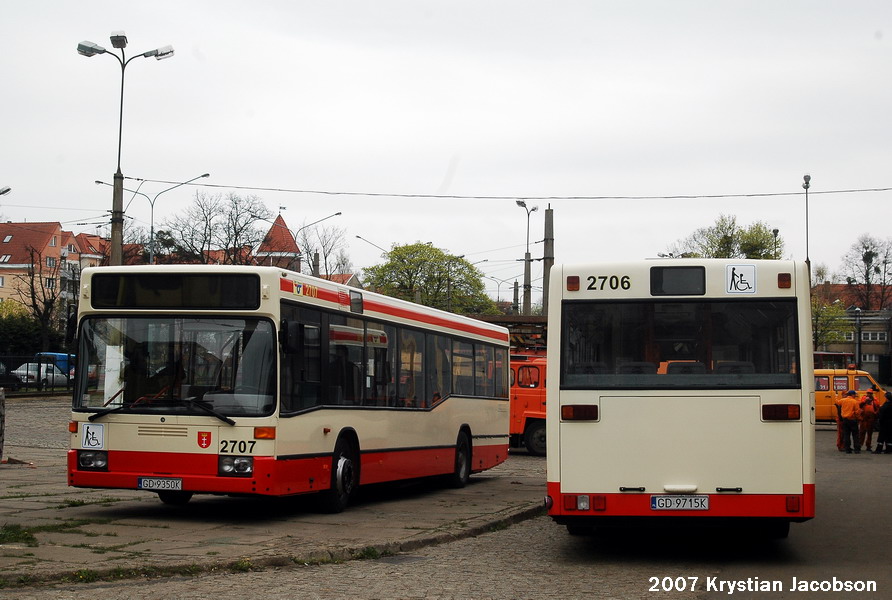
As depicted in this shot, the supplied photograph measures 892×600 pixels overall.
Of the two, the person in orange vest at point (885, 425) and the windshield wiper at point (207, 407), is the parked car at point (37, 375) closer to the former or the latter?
the person in orange vest at point (885, 425)

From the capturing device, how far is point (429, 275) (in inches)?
3784

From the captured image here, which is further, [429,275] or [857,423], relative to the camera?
[429,275]

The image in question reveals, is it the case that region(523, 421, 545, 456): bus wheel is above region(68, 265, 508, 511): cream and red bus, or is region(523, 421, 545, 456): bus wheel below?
below

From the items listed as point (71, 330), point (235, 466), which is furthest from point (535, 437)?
point (71, 330)

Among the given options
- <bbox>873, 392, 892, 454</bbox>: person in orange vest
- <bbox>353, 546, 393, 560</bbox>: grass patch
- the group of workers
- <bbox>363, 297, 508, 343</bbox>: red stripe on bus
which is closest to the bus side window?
<bbox>363, 297, 508, 343</bbox>: red stripe on bus

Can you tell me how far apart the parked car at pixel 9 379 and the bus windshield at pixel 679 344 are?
48.2 metres

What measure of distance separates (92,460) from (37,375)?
4395cm

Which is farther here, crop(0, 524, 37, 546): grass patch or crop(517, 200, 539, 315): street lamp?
crop(517, 200, 539, 315): street lamp

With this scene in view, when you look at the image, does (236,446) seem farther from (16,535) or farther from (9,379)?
(9,379)

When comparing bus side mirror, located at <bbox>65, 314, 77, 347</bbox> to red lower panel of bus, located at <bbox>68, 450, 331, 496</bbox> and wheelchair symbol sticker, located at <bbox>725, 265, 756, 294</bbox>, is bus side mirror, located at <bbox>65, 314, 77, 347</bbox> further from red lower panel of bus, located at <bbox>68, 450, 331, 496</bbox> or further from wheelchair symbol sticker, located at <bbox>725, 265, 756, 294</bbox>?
wheelchair symbol sticker, located at <bbox>725, 265, 756, 294</bbox>

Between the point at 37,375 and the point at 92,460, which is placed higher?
the point at 37,375

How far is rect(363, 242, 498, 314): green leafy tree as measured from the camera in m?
95.5

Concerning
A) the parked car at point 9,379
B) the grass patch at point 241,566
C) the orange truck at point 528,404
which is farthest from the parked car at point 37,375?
the grass patch at point 241,566

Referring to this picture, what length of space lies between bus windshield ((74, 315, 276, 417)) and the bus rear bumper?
3.69 meters
